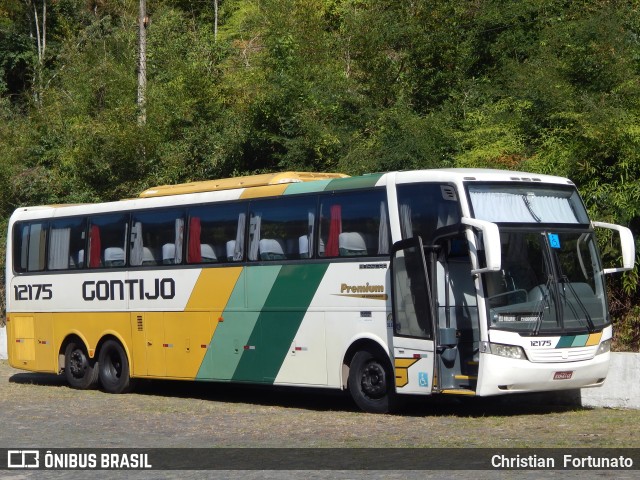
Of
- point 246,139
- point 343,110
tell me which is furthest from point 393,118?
point 246,139

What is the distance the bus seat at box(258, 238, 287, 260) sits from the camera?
55.6 ft

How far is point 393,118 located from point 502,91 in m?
2.97

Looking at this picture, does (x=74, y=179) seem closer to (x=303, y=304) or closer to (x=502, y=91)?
(x=502, y=91)

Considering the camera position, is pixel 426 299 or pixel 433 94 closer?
pixel 426 299

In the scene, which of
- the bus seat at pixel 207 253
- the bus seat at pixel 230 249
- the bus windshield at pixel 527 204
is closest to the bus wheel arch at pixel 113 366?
the bus seat at pixel 207 253

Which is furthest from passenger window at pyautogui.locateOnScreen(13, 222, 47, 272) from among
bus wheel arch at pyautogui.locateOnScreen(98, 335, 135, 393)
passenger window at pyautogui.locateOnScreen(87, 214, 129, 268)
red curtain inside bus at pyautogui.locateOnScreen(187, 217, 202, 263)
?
red curtain inside bus at pyautogui.locateOnScreen(187, 217, 202, 263)

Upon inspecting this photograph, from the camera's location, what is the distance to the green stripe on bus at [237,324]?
56.6ft

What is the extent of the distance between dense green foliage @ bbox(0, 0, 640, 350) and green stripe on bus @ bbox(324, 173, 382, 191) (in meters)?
4.79

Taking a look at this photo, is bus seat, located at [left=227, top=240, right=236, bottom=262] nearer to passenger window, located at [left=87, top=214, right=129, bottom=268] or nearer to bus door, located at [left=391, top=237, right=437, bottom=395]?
passenger window, located at [left=87, top=214, right=129, bottom=268]

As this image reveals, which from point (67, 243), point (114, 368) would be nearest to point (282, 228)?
point (114, 368)

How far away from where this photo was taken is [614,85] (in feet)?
67.1

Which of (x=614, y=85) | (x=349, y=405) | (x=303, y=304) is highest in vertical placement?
(x=614, y=85)

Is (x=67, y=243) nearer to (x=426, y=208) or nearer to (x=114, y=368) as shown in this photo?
(x=114, y=368)

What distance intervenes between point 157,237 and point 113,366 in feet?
9.91
